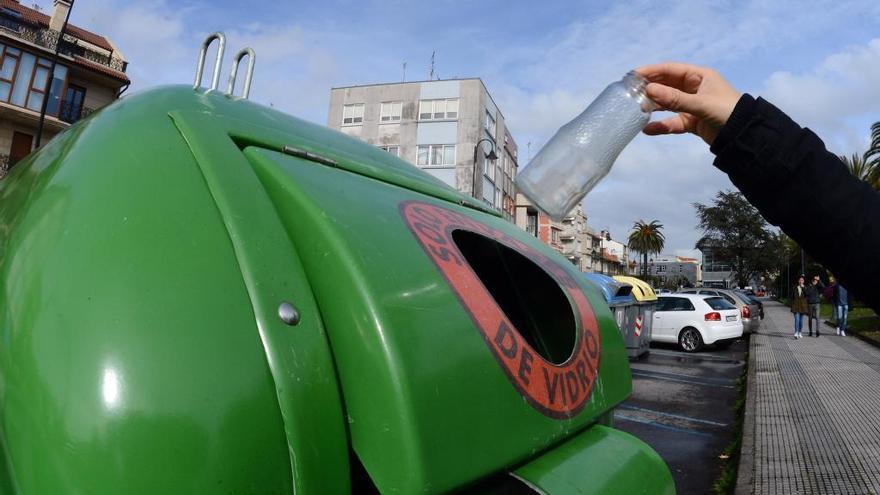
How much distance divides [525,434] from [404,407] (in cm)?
42

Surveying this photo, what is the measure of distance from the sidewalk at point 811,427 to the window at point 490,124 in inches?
1124

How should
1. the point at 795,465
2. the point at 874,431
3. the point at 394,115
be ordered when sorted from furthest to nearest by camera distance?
the point at 394,115 → the point at 874,431 → the point at 795,465

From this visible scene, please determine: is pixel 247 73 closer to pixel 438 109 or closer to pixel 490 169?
pixel 438 109

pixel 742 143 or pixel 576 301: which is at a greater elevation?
pixel 742 143

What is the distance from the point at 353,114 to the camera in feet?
127

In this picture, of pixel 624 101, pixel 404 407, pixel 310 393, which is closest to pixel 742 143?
pixel 624 101

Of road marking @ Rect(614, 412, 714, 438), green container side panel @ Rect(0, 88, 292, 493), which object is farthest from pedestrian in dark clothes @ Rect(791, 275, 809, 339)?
green container side panel @ Rect(0, 88, 292, 493)

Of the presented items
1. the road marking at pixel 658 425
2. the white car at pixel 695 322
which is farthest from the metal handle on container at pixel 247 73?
the white car at pixel 695 322

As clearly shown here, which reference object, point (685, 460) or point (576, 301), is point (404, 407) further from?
point (685, 460)

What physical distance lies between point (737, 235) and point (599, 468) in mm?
53209

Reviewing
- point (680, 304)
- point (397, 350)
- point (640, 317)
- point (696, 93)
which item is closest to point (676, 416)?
point (640, 317)

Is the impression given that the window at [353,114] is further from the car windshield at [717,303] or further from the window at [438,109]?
the car windshield at [717,303]

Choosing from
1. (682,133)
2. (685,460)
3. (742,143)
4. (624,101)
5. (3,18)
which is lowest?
(685,460)

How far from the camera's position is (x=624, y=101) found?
1943 millimetres
